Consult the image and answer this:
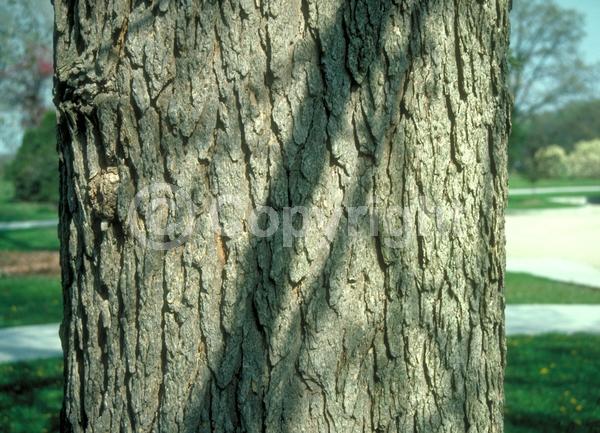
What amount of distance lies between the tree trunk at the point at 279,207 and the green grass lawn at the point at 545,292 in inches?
342

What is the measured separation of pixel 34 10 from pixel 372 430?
1465cm

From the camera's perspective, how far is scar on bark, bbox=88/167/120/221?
2004mm

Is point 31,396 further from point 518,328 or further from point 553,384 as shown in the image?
point 518,328

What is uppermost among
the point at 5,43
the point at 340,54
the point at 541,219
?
the point at 5,43

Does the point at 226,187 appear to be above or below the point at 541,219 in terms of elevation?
above

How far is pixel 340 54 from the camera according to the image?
1.91 m

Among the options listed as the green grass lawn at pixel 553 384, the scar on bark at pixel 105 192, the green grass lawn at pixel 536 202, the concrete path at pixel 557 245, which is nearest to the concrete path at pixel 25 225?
the concrete path at pixel 557 245

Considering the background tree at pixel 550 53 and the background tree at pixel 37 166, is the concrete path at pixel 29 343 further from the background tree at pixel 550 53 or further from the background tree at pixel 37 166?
the background tree at pixel 550 53

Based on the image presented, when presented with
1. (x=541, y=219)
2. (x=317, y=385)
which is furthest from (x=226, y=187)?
(x=541, y=219)

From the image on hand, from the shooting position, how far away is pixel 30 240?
18.4 metres

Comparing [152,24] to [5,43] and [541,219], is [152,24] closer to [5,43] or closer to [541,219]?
[5,43]

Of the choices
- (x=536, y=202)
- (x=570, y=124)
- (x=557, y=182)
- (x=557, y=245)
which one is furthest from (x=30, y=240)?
(x=570, y=124)

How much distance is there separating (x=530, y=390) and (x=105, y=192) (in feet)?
15.9

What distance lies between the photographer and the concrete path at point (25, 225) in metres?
21.3
